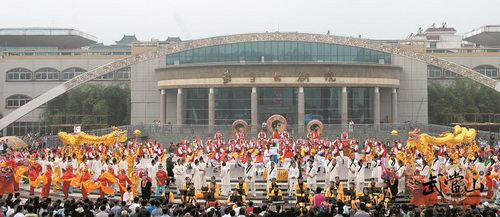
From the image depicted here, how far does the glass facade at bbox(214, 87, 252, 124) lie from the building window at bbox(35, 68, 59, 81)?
59.3 ft

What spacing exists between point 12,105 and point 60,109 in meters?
6.00

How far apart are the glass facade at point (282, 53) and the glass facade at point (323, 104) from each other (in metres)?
2.62

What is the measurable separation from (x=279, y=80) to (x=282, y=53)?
3937mm

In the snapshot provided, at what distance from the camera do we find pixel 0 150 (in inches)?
1521

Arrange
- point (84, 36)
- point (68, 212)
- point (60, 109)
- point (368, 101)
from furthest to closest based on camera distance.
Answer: point (84, 36) → point (60, 109) → point (368, 101) → point (68, 212)

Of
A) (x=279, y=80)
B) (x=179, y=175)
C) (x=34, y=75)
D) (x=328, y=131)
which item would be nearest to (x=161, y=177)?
(x=179, y=175)

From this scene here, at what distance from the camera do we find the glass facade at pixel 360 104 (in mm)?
51312

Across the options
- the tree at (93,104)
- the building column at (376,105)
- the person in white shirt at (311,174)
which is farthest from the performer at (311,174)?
the tree at (93,104)

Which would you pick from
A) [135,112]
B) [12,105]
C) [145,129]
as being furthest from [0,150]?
[12,105]

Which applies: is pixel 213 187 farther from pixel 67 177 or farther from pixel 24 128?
pixel 24 128

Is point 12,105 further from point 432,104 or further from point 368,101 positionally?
point 432,104

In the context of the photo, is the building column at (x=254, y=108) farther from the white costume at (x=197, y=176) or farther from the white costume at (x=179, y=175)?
the white costume at (x=179, y=175)

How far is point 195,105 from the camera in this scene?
52062 millimetres

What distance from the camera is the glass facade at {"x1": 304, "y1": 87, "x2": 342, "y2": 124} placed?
50.6 m
